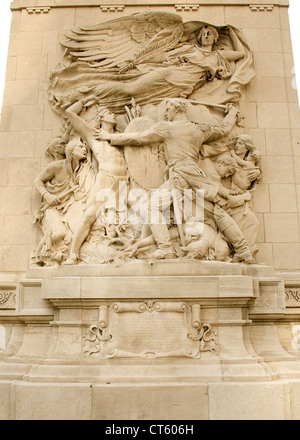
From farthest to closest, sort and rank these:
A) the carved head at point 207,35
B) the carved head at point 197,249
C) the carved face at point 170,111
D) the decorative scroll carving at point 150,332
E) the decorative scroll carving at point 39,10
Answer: the decorative scroll carving at point 39,10 < the carved head at point 207,35 < the carved face at point 170,111 < the carved head at point 197,249 < the decorative scroll carving at point 150,332

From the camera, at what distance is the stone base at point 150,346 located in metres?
6.89

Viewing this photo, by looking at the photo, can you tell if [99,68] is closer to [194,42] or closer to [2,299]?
[194,42]

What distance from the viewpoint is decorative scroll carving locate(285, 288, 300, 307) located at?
841 cm

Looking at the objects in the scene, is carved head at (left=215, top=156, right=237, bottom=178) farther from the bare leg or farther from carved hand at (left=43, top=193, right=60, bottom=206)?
carved hand at (left=43, top=193, right=60, bottom=206)

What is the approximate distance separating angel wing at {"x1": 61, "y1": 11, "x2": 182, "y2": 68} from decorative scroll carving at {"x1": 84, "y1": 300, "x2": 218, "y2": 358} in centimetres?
579

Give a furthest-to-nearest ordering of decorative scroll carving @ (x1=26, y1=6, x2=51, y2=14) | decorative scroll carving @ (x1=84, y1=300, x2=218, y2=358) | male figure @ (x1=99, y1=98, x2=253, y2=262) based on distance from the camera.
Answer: decorative scroll carving @ (x1=26, y1=6, x2=51, y2=14)
male figure @ (x1=99, y1=98, x2=253, y2=262)
decorative scroll carving @ (x1=84, y1=300, x2=218, y2=358)

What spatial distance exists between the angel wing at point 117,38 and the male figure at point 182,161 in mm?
2000

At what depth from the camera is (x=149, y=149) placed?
29.2 feet

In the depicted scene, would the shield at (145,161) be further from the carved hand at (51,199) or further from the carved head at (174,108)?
the carved hand at (51,199)

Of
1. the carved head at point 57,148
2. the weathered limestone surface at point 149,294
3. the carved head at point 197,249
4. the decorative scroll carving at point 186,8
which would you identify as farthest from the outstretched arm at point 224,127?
the carved head at point 57,148

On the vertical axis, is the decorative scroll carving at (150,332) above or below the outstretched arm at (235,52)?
below

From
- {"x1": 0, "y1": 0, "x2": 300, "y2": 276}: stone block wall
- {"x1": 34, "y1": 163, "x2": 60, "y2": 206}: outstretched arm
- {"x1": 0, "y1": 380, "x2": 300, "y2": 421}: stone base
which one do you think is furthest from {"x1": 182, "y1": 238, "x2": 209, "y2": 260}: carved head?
{"x1": 34, "y1": 163, "x2": 60, "y2": 206}: outstretched arm
